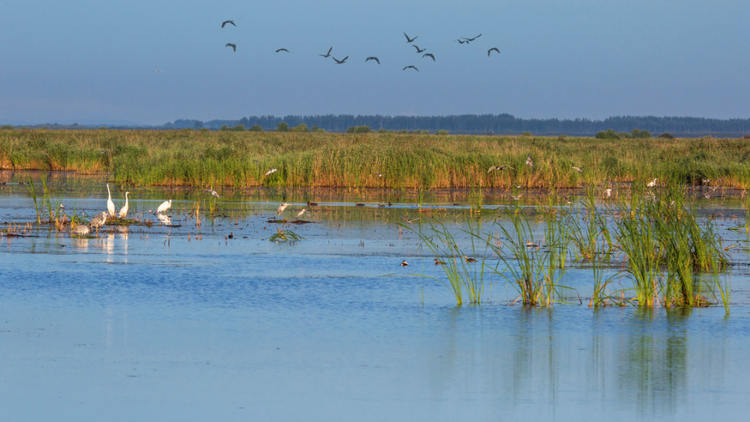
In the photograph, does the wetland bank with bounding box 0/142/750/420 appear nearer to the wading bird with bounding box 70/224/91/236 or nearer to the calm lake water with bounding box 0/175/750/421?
the calm lake water with bounding box 0/175/750/421

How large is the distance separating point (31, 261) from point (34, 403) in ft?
20.0

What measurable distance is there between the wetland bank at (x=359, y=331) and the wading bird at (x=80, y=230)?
40 centimetres

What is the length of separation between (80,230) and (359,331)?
7.51 metres

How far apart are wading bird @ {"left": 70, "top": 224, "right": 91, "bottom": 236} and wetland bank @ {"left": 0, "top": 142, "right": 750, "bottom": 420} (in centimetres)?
40

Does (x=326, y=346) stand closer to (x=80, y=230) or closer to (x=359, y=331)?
(x=359, y=331)

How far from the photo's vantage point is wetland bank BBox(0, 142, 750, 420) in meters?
5.26

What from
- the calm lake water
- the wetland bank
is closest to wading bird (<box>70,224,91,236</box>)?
the wetland bank

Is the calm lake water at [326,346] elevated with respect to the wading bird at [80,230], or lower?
lower

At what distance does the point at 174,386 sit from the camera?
18.0 feet

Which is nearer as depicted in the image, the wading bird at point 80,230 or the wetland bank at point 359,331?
the wetland bank at point 359,331

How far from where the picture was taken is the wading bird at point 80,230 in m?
13.3

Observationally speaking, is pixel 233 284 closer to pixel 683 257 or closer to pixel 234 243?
pixel 234 243

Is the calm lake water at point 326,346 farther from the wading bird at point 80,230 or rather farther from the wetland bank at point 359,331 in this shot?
the wading bird at point 80,230

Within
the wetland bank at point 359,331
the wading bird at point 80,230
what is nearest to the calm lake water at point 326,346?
the wetland bank at point 359,331
